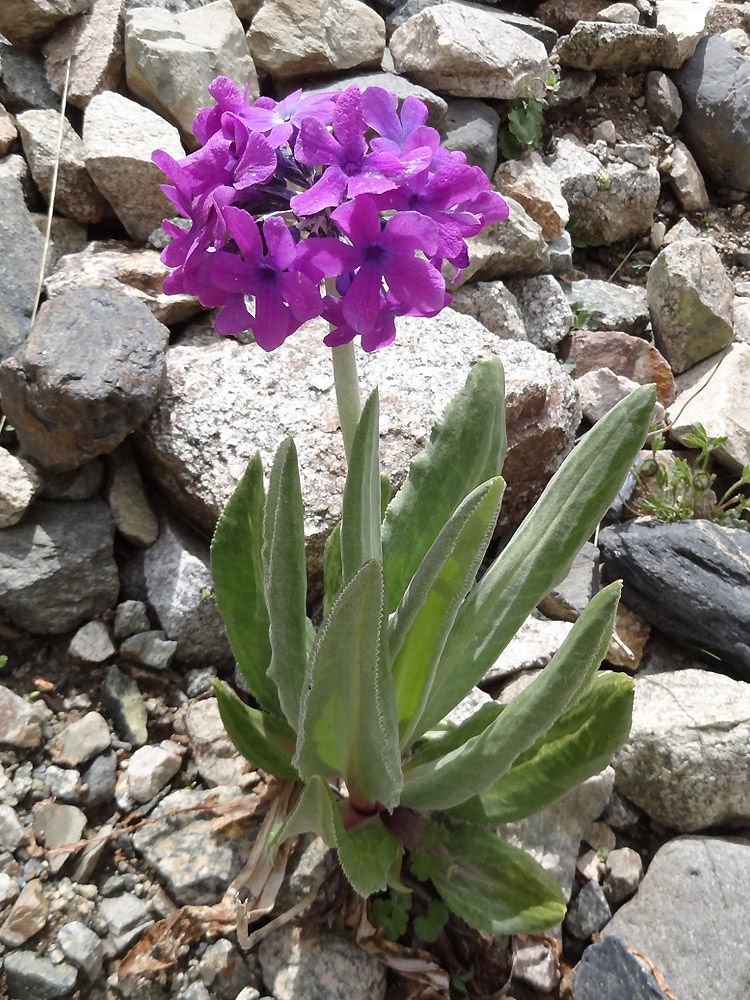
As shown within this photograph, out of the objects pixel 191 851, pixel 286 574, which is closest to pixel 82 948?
pixel 191 851

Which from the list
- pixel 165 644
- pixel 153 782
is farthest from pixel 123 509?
pixel 153 782

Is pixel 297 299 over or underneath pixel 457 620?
over

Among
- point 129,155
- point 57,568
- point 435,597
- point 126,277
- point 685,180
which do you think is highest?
point 129,155

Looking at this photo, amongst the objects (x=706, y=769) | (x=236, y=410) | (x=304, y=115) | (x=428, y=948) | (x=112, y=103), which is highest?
(x=304, y=115)

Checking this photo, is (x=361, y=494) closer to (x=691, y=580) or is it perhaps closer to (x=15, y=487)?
(x=15, y=487)

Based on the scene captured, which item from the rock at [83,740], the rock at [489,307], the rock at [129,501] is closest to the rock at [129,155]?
the rock at [129,501]

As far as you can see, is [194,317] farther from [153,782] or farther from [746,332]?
[746,332]

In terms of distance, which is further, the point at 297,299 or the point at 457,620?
the point at 457,620
